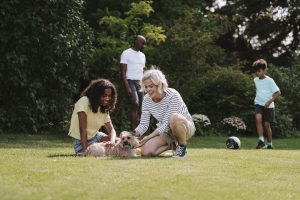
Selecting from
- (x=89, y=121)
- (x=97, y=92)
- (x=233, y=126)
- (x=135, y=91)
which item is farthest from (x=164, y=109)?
(x=233, y=126)

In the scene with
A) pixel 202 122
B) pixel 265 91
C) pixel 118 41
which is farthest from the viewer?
pixel 118 41

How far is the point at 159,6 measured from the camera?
20531 millimetres

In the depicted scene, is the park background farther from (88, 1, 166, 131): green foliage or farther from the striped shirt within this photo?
the striped shirt

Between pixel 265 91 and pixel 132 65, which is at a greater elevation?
pixel 132 65

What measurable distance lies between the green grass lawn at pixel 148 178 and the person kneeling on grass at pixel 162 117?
1.51ft

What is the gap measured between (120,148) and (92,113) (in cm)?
78

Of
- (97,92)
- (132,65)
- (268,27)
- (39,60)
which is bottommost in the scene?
(97,92)

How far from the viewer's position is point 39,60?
1348 centimetres

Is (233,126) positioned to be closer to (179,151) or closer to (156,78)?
(179,151)

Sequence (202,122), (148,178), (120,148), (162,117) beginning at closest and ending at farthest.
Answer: (148,178) → (120,148) → (162,117) → (202,122)

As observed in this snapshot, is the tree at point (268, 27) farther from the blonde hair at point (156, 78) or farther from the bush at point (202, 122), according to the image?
the blonde hair at point (156, 78)

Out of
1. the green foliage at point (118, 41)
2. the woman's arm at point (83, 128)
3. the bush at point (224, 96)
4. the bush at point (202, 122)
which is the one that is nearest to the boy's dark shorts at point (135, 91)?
the green foliage at point (118, 41)

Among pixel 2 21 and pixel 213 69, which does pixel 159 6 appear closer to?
pixel 213 69

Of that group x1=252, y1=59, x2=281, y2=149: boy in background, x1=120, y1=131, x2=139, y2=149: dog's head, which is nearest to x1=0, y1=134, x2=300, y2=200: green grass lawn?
x1=120, y1=131, x2=139, y2=149: dog's head
